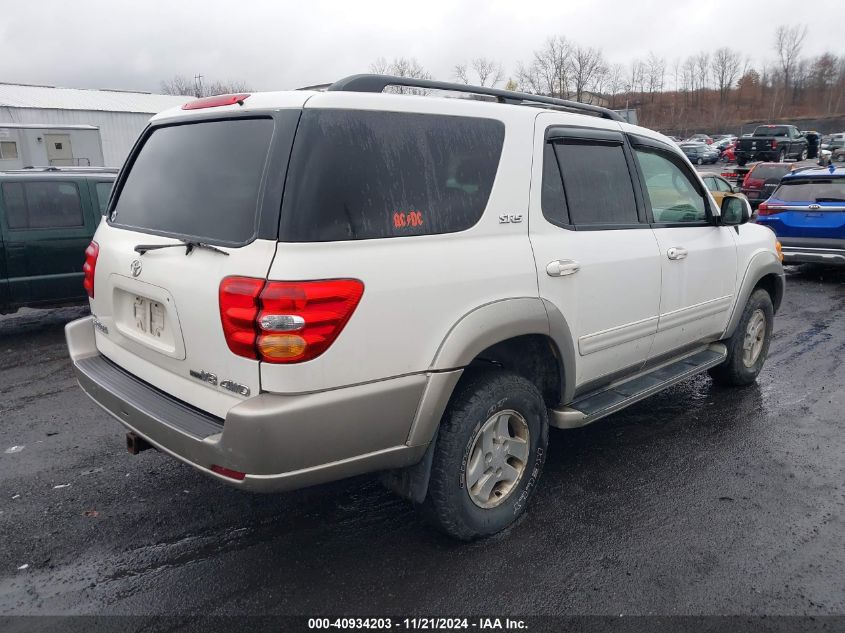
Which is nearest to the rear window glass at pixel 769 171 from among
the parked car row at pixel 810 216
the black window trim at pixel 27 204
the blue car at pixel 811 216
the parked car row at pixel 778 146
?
the parked car row at pixel 810 216

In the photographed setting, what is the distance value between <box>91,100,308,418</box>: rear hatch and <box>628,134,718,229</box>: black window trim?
7.56ft

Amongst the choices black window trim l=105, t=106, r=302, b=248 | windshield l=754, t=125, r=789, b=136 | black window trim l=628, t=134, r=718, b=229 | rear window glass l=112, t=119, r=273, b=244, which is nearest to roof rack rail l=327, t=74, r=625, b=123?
black window trim l=628, t=134, r=718, b=229

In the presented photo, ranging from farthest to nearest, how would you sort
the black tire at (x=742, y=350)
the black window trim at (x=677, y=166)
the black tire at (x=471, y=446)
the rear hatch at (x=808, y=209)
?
1. the rear hatch at (x=808, y=209)
2. the black tire at (x=742, y=350)
3. the black window trim at (x=677, y=166)
4. the black tire at (x=471, y=446)

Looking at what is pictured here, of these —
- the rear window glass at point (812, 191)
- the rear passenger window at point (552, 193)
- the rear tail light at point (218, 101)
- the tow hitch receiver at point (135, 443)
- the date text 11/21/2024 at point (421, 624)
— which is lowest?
the date text 11/21/2024 at point (421, 624)

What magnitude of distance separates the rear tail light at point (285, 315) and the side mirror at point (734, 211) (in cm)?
313

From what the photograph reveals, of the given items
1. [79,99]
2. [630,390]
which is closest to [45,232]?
Result: [630,390]

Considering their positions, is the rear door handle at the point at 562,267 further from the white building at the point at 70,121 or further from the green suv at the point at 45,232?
the white building at the point at 70,121

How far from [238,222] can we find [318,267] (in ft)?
1.41

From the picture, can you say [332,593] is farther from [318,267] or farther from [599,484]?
[599,484]

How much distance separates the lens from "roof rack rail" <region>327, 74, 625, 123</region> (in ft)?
8.88

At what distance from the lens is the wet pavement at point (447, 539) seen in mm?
2672

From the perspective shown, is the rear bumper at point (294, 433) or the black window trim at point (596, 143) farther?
the black window trim at point (596, 143)

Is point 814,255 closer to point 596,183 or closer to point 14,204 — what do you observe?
point 596,183

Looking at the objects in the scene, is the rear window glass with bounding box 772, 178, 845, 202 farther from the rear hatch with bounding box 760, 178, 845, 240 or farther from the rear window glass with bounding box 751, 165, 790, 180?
the rear window glass with bounding box 751, 165, 790, 180
